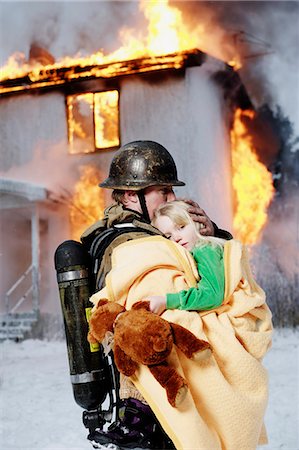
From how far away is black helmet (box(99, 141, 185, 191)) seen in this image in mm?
2771

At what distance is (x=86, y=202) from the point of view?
23.3 feet

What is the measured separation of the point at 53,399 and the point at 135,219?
380 cm

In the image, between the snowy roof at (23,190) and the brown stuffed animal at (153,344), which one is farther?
the snowy roof at (23,190)

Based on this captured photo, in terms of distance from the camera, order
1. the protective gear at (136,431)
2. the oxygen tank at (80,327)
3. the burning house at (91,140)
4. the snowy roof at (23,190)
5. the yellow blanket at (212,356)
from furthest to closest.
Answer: the snowy roof at (23,190) → the burning house at (91,140) → the oxygen tank at (80,327) → the protective gear at (136,431) → the yellow blanket at (212,356)

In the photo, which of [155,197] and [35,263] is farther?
[35,263]

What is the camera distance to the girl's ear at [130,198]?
2787 mm

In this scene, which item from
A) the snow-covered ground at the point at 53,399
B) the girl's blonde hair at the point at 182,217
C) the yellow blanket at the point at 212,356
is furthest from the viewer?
the snow-covered ground at the point at 53,399

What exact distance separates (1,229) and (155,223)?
5033 millimetres

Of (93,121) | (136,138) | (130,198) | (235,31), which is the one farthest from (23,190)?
(130,198)

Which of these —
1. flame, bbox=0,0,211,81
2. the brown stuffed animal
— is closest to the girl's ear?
the brown stuffed animal

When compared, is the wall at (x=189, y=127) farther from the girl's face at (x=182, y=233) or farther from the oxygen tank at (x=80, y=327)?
the girl's face at (x=182, y=233)

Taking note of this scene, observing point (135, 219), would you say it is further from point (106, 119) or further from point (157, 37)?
point (157, 37)

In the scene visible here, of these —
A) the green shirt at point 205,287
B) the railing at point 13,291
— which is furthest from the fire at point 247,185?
the green shirt at point 205,287

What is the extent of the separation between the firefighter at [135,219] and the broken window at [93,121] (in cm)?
414
